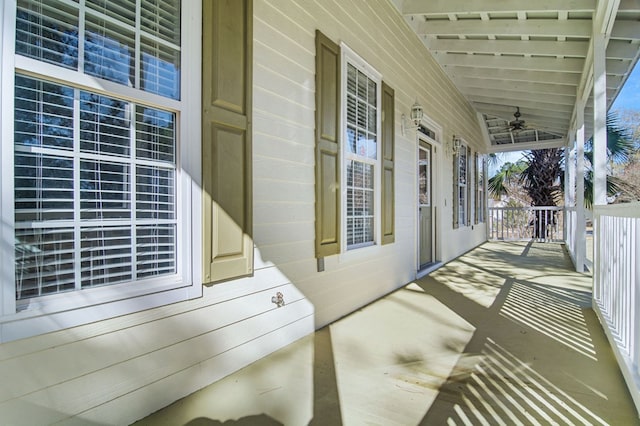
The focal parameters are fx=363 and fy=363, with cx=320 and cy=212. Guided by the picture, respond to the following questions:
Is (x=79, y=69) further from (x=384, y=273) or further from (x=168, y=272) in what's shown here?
(x=384, y=273)

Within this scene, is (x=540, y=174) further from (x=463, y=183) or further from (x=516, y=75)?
(x=516, y=75)

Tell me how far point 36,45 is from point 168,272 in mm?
1122

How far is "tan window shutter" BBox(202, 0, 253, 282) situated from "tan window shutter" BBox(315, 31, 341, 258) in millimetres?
848

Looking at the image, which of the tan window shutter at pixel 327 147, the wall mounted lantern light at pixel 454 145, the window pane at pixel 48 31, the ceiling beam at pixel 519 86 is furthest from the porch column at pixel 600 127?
the window pane at pixel 48 31

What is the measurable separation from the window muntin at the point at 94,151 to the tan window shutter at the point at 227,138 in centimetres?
17

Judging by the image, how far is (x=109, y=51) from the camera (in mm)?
1627

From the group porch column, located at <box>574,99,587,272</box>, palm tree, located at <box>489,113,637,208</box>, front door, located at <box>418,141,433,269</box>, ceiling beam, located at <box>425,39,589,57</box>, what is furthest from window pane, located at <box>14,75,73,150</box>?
palm tree, located at <box>489,113,637,208</box>

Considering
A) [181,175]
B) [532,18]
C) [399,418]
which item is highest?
[532,18]

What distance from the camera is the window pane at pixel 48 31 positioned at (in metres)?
1.38

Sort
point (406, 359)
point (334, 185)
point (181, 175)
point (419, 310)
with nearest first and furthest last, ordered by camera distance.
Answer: point (181, 175)
point (406, 359)
point (334, 185)
point (419, 310)

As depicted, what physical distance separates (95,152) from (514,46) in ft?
18.2

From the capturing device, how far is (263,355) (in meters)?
2.43

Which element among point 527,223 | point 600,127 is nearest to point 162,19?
point 600,127

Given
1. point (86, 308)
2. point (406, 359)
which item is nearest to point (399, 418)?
point (406, 359)
